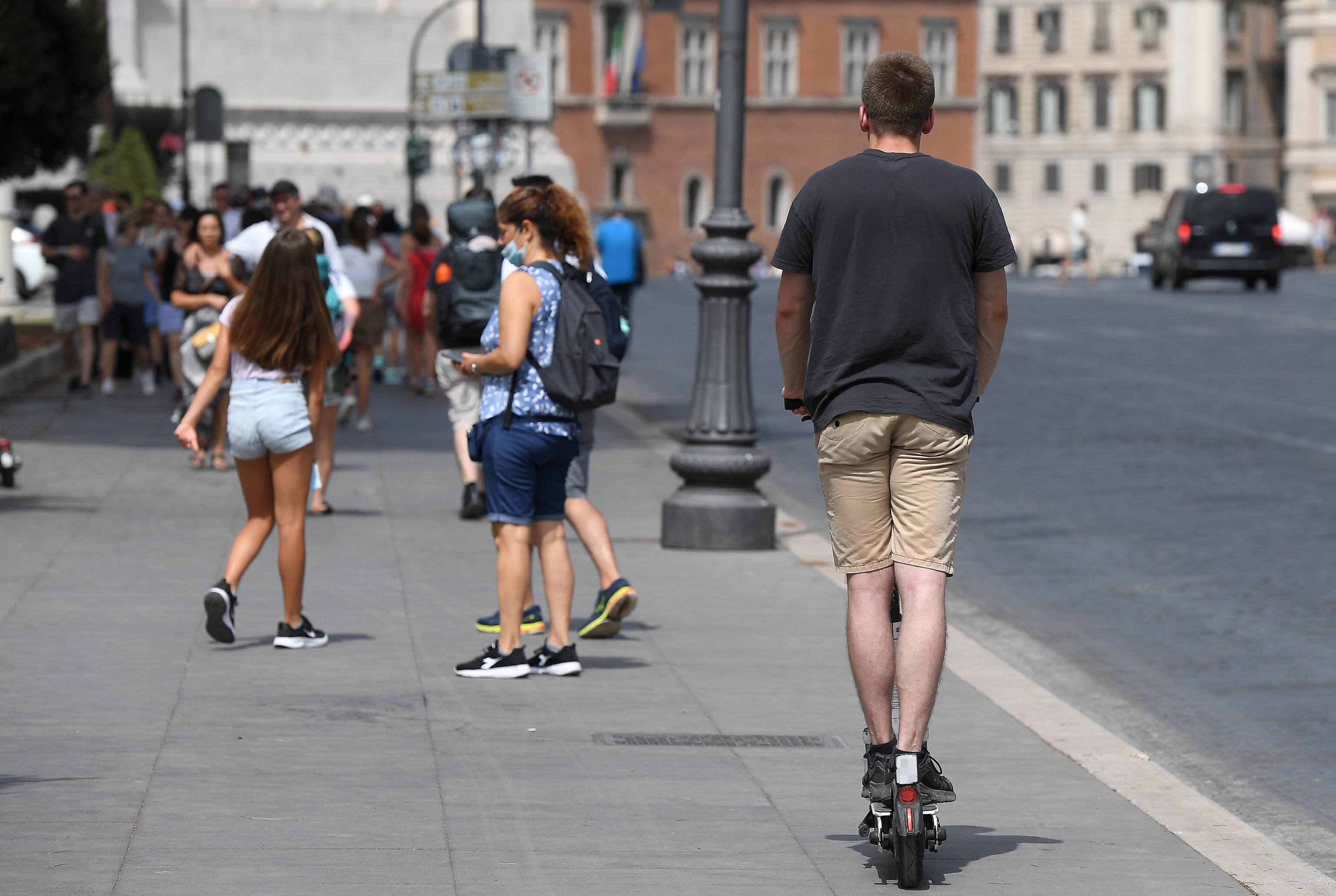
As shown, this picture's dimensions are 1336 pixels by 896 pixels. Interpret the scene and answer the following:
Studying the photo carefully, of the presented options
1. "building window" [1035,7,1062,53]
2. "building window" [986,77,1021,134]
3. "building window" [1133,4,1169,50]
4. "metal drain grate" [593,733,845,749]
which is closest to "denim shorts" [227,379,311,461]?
"metal drain grate" [593,733,845,749]

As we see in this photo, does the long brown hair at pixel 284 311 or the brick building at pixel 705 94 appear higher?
the brick building at pixel 705 94

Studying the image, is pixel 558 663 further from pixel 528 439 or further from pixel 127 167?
pixel 127 167

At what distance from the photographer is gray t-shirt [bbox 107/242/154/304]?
20297 millimetres

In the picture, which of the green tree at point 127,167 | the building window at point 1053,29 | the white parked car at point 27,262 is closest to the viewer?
the white parked car at point 27,262

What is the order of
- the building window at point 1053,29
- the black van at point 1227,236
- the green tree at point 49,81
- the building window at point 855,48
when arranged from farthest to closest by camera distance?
the building window at point 1053,29
the building window at point 855,48
the black van at point 1227,236
the green tree at point 49,81

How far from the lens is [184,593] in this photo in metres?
9.65

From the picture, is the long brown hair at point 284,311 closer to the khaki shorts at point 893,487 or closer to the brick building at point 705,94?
the khaki shorts at point 893,487

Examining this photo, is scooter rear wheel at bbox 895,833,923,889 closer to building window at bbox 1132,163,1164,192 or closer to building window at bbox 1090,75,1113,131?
building window at bbox 1132,163,1164,192

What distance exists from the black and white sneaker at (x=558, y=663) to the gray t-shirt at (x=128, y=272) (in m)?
13.2

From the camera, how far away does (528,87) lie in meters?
24.2

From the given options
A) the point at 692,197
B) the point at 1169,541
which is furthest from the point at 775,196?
the point at 1169,541

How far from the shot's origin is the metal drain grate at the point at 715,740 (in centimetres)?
681

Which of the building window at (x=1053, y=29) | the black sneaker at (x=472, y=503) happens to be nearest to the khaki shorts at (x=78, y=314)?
the black sneaker at (x=472, y=503)

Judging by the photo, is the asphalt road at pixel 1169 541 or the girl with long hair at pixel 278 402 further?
the girl with long hair at pixel 278 402
